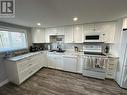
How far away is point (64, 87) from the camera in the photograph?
7.46 feet

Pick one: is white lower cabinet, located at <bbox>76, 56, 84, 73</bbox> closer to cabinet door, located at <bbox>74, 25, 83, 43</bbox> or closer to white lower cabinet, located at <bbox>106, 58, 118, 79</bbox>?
cabinet door, located at <bbox>74, 25, 83, 43</bbox>

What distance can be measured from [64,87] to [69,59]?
118 cm

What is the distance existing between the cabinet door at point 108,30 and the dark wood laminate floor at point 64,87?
161 cm

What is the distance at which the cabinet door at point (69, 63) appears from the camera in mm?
3082

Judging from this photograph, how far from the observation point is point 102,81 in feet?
8.37

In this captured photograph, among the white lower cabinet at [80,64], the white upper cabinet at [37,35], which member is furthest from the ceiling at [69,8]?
the white upper cabinet at [37,35]

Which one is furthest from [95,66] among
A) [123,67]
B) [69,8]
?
[69,8]

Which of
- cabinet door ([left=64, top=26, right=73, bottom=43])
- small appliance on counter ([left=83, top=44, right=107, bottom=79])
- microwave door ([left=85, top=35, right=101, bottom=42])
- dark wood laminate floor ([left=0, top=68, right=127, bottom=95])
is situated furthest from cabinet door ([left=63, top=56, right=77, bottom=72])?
microwave door ([left=85, top=35, right=101, bottom=42])

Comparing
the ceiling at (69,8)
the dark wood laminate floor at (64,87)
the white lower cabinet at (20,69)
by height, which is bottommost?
the dark wood laminate floor at (64,87)

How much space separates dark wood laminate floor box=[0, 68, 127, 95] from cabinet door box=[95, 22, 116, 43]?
1.61 meters

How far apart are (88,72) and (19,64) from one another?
256 centimetres

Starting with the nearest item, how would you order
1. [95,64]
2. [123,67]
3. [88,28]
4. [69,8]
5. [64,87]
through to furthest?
1. [69,8]
2. [123,67]
3. [64,87]
4. [95,64]
5. [88,28]

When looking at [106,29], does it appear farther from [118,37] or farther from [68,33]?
[68,33]

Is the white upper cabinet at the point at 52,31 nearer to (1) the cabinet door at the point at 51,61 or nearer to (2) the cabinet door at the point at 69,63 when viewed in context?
(1) the cabinet door at the point at 51,61
